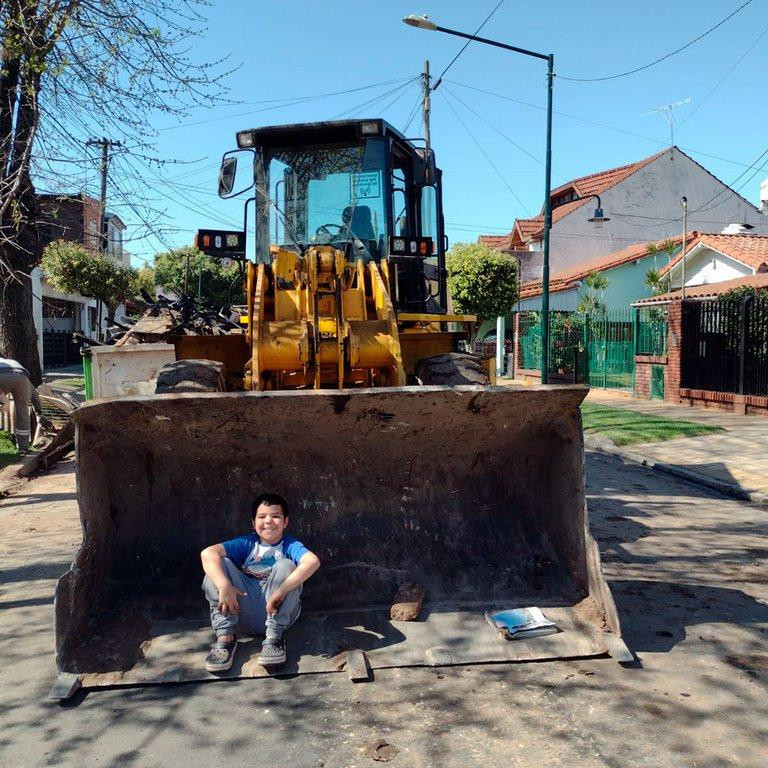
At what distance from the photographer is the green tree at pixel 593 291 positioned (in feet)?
84.9

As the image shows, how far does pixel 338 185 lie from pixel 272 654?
409 centimetres

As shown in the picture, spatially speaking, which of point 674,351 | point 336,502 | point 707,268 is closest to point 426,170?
point 336,502

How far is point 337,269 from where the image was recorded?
5250mm

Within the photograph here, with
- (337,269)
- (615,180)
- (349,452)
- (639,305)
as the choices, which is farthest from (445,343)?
(615,180)

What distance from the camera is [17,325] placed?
39.8 feet

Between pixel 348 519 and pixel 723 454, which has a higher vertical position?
pixel 348 519

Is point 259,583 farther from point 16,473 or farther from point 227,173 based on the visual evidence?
point 16,473

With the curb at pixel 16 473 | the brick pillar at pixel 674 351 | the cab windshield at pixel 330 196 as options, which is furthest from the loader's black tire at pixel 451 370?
the brick pillar at pixel 674 351

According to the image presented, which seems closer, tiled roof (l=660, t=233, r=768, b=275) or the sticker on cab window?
the sticker on cab window

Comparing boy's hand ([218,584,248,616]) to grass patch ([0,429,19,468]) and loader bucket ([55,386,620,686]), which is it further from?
grass patch ([0,429,19,468])

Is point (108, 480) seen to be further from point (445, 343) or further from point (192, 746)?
point (445, 343)

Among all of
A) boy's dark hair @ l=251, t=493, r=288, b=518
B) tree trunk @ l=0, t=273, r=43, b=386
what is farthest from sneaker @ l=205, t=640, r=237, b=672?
tree trunk @ l=0, t=273, r=43, b=386

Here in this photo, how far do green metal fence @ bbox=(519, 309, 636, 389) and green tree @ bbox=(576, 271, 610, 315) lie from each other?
5.99 feet

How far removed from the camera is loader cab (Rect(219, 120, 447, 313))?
6438mm
